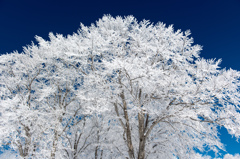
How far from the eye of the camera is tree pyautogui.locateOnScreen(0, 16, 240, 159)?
277 inches

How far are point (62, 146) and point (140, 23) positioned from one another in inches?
316

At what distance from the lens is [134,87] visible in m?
9.31

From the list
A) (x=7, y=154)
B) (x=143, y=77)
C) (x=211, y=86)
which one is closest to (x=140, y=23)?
(x=143, y=77)

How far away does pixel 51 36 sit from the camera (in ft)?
32.0

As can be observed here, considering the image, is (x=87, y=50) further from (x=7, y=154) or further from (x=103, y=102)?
(x=7, y=154)

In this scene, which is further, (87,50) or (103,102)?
(87,50)

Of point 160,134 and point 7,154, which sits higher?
point 160,134

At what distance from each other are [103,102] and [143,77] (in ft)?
6.76

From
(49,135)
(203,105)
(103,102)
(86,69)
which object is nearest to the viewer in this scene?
(103,102)

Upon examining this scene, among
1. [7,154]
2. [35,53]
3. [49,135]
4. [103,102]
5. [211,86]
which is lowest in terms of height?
[7,154]

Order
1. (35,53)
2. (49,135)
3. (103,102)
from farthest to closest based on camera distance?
(35,53) < (49,135) < (103,102)

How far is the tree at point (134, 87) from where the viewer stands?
23.1 feet

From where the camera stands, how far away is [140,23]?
31.6 ft

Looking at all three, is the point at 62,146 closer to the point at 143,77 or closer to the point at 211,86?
the point at 143,77
